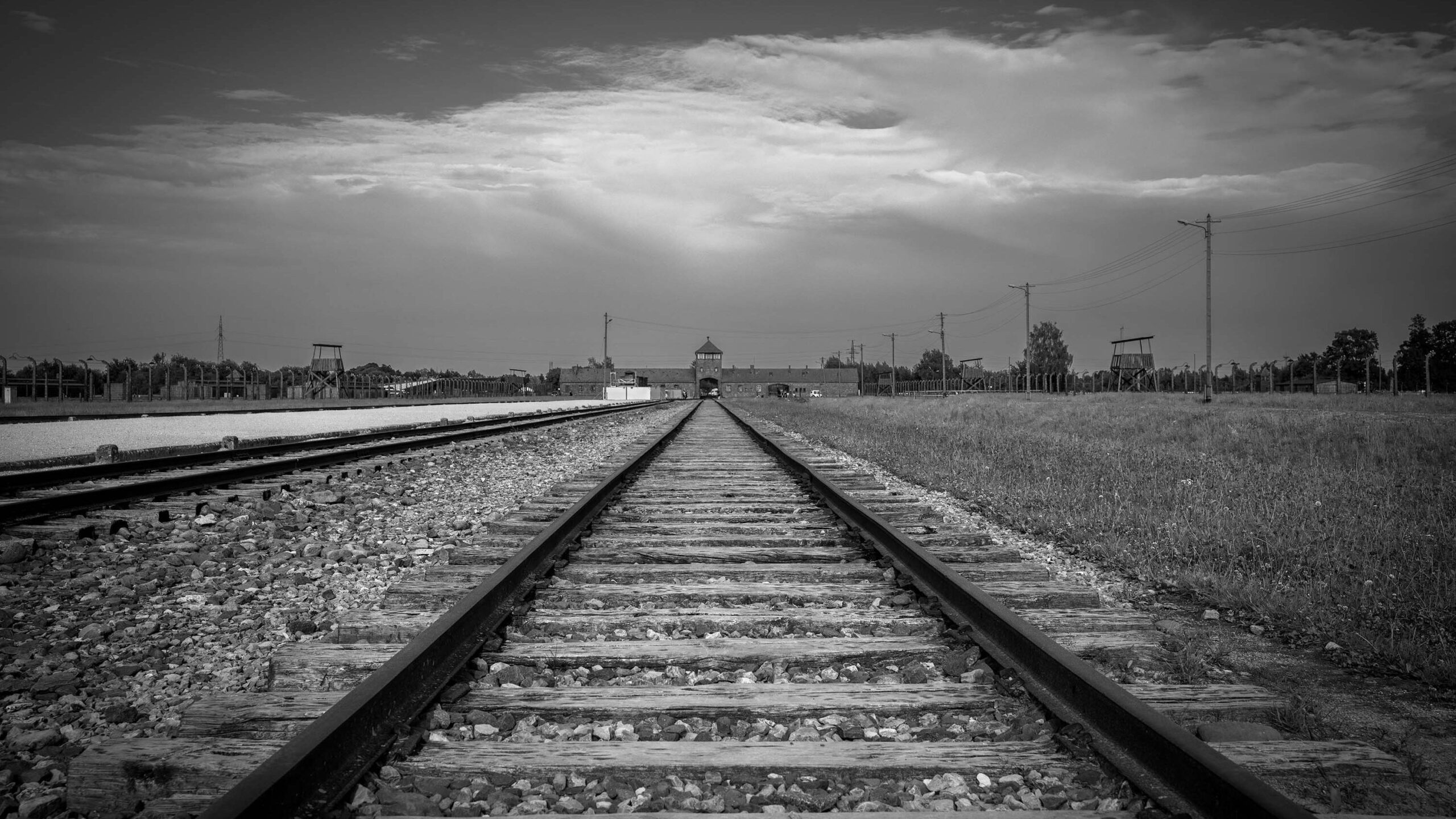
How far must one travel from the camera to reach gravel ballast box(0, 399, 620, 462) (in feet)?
41.7

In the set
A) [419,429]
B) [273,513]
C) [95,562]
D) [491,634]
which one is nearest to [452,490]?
[273,513]

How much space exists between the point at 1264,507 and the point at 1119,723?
17.9ft

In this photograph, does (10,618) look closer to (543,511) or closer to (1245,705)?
(543,511)

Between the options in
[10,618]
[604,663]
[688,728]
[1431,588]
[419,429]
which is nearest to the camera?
[688,728]

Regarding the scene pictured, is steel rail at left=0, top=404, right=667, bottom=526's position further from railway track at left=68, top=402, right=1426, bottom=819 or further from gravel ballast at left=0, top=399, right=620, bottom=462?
gravel ballast at left=0, top=399, right=620, bottom=462

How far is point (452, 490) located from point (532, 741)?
654cm

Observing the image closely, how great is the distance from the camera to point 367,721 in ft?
6.91

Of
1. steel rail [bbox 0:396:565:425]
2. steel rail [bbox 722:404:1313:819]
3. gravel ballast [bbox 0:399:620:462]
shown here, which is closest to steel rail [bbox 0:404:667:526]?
gravel ballast [bbox 0:399:620:462]

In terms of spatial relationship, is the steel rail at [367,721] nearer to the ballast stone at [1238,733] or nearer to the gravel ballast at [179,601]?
the gravel ballast at [179,601]

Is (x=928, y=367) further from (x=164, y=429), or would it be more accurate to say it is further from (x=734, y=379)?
(x=164, y=429)

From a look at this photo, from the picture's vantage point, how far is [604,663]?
2.84 metres

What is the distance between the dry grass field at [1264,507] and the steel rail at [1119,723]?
1511 mm

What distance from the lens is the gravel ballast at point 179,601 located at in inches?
101

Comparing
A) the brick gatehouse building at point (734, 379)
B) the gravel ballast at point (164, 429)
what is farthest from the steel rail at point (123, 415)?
the brick gatehouse building at point (734, 379)
